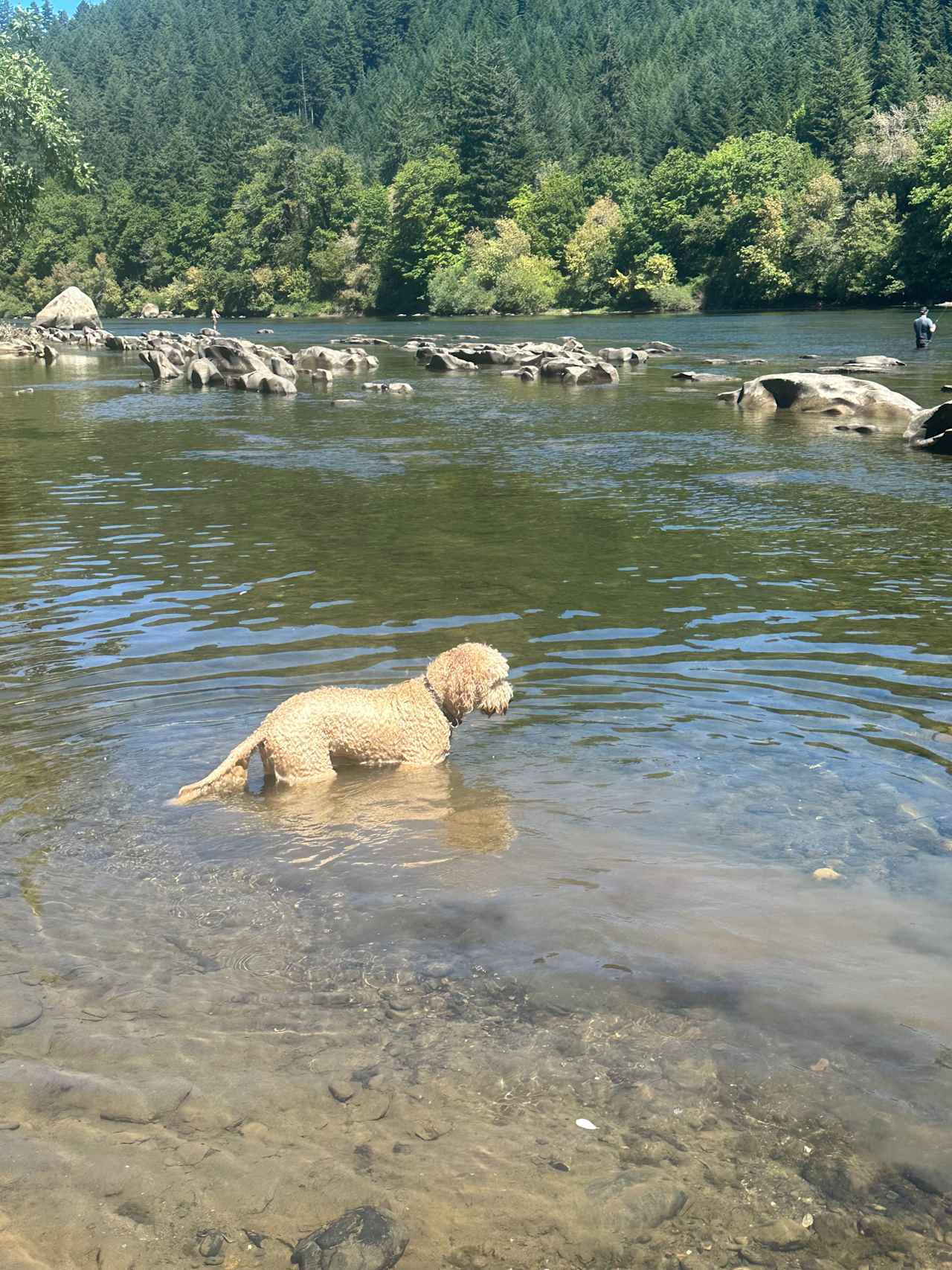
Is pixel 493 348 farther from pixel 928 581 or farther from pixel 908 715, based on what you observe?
pixel 908 715

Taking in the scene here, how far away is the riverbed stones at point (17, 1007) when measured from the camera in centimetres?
418

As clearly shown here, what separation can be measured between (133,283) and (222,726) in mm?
148790

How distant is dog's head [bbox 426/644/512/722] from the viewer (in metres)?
6.66

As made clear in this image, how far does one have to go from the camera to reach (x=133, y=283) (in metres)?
143

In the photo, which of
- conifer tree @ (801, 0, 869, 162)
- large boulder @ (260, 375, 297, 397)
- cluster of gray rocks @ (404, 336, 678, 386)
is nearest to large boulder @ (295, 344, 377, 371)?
cluster of gray rocks @ (404, 336, 678, 386)

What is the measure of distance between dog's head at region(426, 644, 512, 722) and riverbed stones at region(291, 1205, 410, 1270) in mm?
3667

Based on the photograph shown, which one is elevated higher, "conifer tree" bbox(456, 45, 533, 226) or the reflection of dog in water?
"conifer tree" bbox(456, 45, 533, 226)

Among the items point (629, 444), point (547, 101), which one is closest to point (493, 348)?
point (629, 444)

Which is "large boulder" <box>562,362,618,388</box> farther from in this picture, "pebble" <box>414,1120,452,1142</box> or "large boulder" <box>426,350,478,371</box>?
"pebble" <box>414,1120,452,1142</box>

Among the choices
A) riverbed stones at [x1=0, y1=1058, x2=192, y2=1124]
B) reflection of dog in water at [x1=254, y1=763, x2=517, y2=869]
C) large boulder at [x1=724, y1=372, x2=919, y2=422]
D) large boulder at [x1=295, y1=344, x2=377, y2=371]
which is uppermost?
large boulder at [x1=295, y1=344, x2=377, y2=371]

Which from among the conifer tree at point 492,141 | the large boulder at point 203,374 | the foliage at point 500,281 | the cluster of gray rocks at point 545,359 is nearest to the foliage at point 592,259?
the foliage at point 500,281

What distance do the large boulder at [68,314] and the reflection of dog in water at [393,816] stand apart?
8117 cm

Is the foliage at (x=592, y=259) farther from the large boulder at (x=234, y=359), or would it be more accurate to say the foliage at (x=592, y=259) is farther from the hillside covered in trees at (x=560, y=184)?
the large boulder at (x=234, y=359)

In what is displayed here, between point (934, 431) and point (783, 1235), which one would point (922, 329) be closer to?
point (934, 431)
